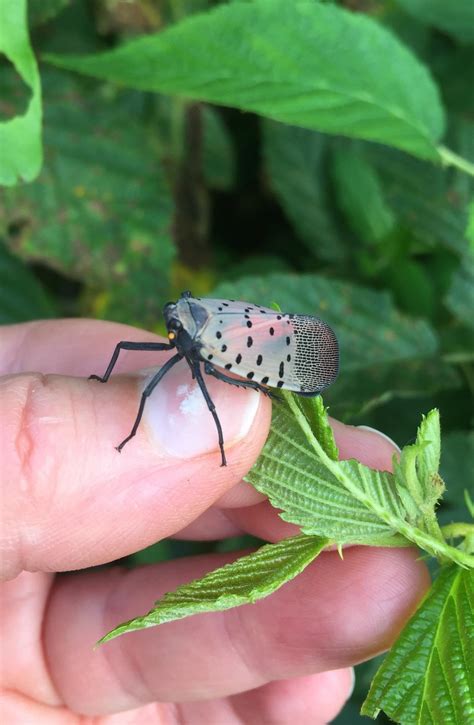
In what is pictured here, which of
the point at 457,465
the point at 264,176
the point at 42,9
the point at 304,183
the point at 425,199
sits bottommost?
the point at 457,465

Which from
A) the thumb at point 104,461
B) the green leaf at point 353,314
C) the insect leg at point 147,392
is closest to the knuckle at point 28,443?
the thumb at point 104,461

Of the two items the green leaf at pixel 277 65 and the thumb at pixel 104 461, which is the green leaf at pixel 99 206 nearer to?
the green leaf at pixel 277 65

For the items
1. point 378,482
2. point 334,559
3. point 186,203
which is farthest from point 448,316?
point 378,482

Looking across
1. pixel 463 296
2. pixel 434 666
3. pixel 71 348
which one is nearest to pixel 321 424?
pixel 434 666

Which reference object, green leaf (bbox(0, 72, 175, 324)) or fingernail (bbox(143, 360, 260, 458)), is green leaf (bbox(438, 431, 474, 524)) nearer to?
fingernail (bbox(143, 360, 260, 458))

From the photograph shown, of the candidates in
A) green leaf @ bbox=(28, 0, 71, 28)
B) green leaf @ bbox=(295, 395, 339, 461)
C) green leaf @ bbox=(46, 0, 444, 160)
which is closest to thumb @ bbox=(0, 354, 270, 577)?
green leaf @ bbox=(295, 395, 339, 461)

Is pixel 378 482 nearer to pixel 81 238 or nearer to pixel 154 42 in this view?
pixel 154 42

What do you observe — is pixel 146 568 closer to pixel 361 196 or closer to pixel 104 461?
pixel 104 461
